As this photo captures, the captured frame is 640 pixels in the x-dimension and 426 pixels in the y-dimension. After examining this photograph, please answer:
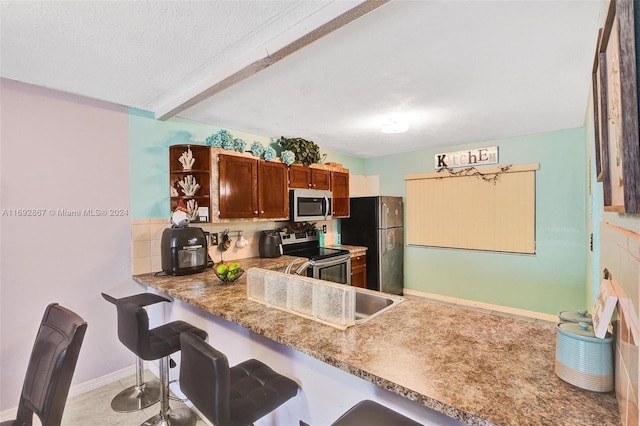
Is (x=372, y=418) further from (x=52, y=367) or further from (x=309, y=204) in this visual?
(x=309, y=204)

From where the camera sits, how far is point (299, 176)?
362cm

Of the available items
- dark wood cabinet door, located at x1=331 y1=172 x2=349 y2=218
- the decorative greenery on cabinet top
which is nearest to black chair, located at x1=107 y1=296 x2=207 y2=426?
the decorative greenery on cabinet top

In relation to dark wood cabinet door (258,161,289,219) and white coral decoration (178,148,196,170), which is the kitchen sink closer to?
dark wood cabinet door (258,161,289,219)

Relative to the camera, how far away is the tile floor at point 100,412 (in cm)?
202

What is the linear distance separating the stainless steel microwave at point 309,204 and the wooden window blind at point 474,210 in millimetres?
1569

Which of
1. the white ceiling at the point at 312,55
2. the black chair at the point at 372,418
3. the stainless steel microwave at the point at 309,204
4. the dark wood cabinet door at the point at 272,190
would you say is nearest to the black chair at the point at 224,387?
the black chair at the point at 372,418

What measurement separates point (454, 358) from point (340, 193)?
3288 millimetres

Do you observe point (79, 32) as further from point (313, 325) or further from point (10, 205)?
point (313, 325)

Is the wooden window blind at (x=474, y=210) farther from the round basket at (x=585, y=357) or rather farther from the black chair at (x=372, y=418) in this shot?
the black chair at (x=372, y=418)

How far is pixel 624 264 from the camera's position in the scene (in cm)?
74

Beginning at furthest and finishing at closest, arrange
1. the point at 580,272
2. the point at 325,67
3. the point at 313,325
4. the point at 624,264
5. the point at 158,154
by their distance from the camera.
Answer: the point at 580,272, the point at 158,154, the point at 325,67, the point at 313,325, the point at 624,264

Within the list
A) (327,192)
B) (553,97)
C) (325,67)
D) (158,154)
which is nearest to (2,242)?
(158,154)

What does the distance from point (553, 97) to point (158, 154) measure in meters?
3.44

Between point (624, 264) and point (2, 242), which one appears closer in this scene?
point (624, 264)
